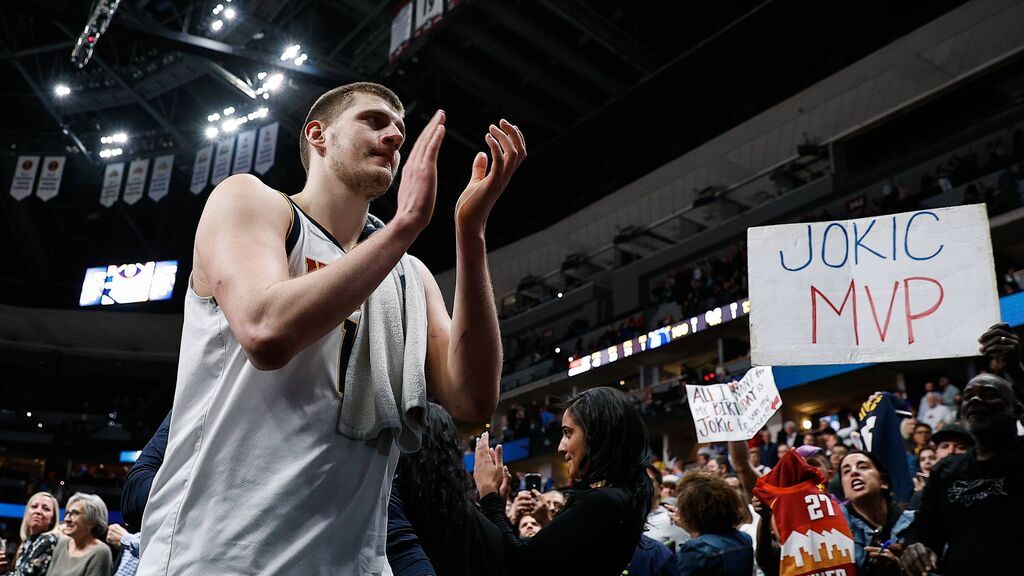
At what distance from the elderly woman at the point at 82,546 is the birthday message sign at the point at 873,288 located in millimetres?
3667

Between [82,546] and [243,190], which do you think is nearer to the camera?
[243,190]

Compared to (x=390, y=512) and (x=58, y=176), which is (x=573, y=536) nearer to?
(x=390, y=512)

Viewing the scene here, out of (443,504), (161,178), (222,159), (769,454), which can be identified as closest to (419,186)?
(443,504)

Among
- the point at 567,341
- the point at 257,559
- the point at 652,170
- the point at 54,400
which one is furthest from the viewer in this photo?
the point at 54,400

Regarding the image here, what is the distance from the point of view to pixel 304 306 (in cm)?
119

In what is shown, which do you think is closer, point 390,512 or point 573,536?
point 390,512

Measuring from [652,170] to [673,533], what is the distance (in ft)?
62.7

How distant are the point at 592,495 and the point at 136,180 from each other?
2361 cm

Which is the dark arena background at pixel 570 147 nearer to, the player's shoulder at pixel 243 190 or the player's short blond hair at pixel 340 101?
the player's short blond hair at pixel 340 101

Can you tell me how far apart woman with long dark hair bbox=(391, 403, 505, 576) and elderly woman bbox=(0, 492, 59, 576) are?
10.8 feet

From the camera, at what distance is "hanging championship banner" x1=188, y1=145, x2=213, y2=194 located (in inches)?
871

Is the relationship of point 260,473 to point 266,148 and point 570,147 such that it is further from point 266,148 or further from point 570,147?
point 570,147

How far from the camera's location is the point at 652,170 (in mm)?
23656

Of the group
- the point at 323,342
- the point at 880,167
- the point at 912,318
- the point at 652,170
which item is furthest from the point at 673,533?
the point at 652,170
